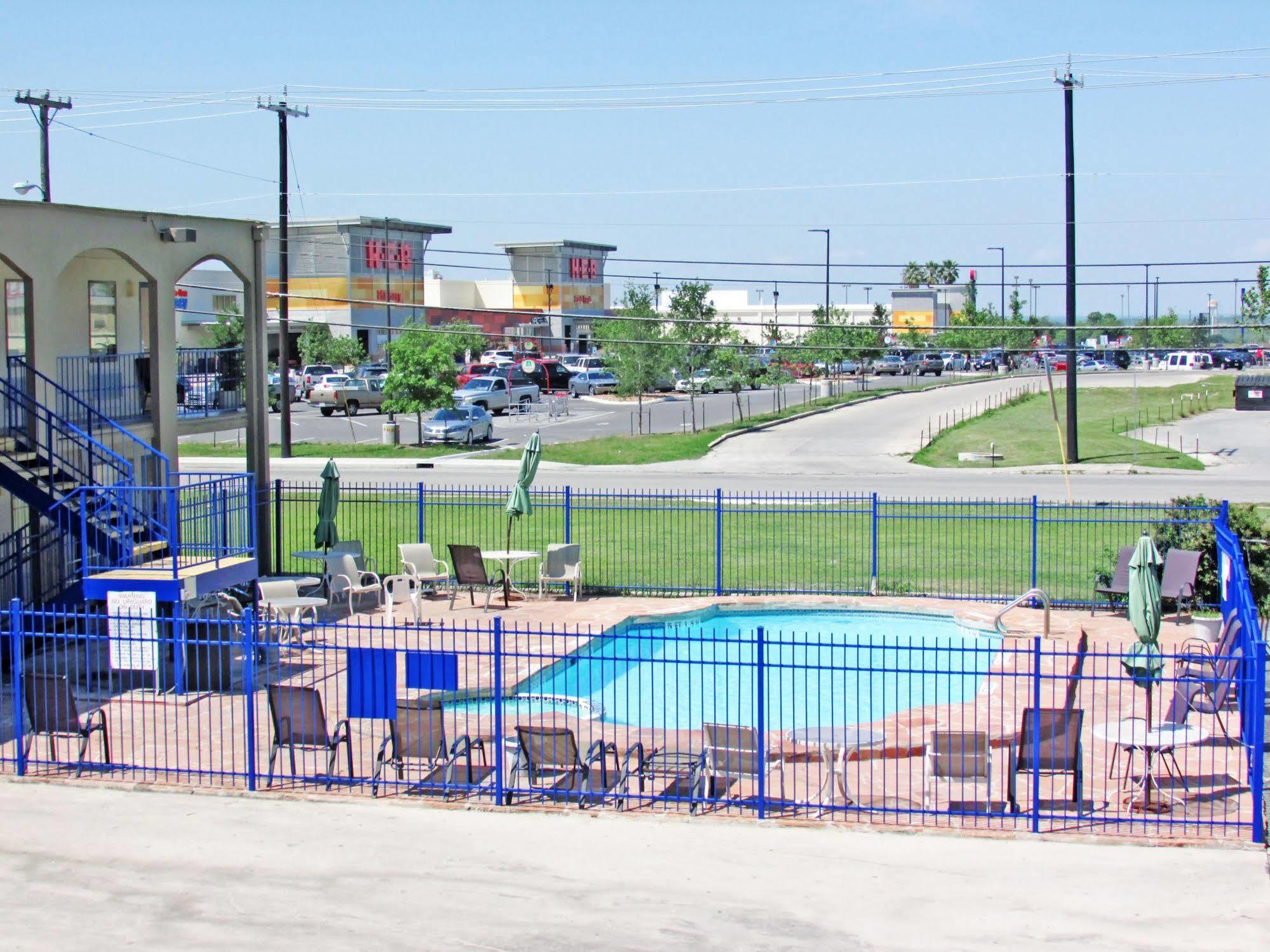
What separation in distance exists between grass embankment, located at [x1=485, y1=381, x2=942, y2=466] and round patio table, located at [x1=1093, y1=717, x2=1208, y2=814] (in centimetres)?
2970

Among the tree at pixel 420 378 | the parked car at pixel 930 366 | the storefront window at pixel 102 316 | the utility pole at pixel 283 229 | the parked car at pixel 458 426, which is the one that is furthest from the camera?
the parked car at pixel 930 366

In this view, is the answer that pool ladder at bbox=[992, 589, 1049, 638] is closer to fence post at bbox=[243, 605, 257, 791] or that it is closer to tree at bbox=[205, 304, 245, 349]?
fence post at bbox=[243, 605, 257, 791]

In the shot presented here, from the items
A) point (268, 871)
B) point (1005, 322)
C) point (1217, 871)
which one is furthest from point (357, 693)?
point (1005, 322)

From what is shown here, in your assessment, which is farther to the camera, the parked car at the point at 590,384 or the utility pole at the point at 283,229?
the parked car at the point at 590,384

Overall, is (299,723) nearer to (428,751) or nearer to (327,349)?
(428,751)

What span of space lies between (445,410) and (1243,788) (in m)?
38.1

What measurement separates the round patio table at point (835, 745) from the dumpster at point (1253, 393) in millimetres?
48924

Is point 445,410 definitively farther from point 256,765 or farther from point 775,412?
point 256,765

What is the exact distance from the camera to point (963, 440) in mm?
47844

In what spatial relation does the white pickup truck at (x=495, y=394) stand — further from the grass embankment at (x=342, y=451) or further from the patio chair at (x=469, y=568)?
the patio chair at (x=469, y=568)

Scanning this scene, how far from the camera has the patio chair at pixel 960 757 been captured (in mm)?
12344

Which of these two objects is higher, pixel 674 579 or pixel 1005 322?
pixel 1005 322

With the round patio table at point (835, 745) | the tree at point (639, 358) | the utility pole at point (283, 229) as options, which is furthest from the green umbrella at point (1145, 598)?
the tree at point (639, 358)

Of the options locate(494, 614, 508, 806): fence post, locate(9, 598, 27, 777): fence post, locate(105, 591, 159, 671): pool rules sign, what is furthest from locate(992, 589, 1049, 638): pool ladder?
locate(9, 598, 27, 777): fence post
